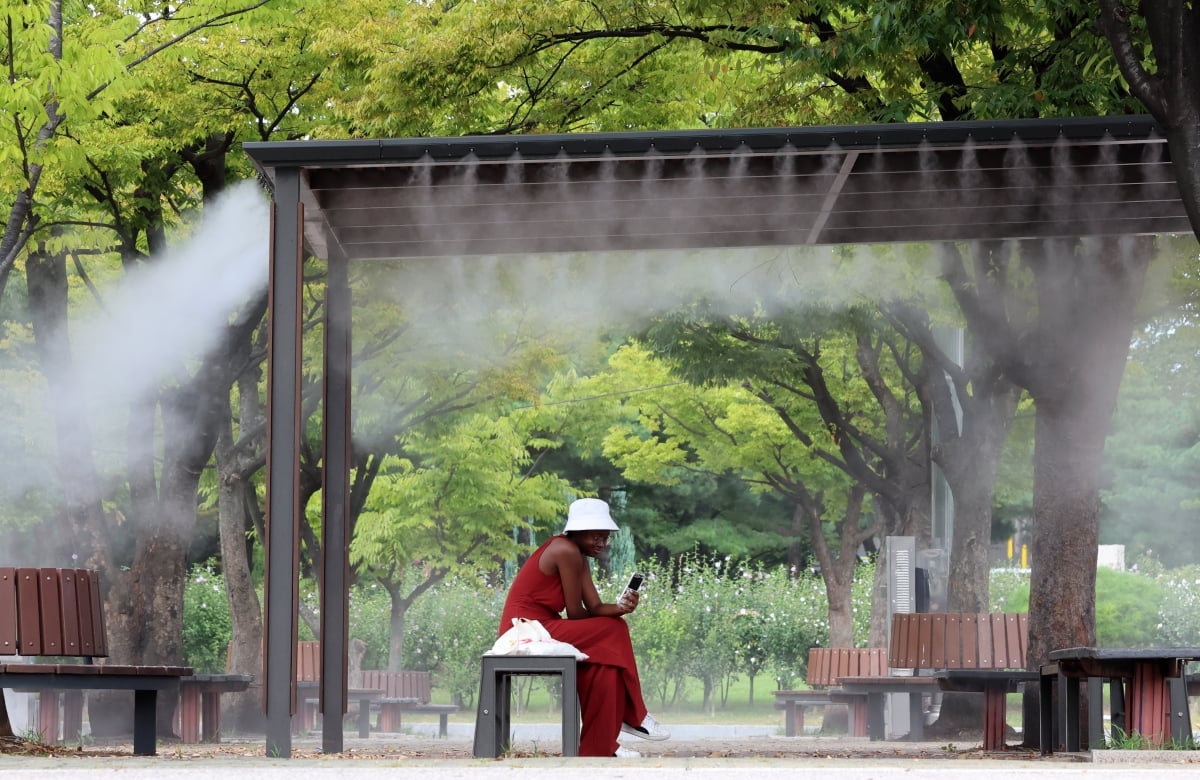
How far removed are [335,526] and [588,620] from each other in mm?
2293

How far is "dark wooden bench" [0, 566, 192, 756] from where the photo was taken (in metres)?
8.77

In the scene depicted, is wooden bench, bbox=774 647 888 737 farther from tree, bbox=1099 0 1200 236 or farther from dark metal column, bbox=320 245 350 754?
tree, bbox=1099 0 1200 236

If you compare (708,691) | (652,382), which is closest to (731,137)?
(652,382)

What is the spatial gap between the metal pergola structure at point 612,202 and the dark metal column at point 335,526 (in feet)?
0.04

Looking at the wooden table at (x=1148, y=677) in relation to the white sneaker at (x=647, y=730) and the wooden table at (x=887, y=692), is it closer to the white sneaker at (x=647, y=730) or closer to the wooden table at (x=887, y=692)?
the white sneaker at (x=647, y=730)

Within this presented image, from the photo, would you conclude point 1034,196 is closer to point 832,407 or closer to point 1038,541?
point 1038,541

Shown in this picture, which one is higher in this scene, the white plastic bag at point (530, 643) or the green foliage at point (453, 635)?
the white plastic bag at point (530, 643)

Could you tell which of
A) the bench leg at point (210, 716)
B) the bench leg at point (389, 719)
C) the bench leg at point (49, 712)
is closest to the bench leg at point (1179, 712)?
the bench leg at point (210, 716)

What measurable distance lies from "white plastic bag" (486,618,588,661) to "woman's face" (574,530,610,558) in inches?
26.3

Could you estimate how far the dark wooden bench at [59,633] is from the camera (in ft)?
28.8

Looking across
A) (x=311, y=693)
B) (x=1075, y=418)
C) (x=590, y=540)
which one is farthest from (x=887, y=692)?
(x=311, y=693)

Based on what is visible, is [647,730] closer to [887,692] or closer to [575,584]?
[575,584]

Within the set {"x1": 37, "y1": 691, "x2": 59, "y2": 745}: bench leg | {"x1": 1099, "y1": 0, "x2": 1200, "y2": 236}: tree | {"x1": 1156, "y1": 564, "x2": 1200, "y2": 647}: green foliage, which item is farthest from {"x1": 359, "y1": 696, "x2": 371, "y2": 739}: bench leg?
{"x1": 1156, "y1": 564, "x2": 1200, "y2": 647}: green foliage

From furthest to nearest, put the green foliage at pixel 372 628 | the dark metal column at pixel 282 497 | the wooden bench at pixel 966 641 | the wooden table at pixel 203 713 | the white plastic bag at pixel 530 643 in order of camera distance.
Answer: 1. the green foliage at pixel 372 628
2. the wooden table at pixel 203 713
3. the wooden bench at pixel 966 641
4. the dark metal column at pixel 282 497
5. the white plastic bag at pixel 530 643
